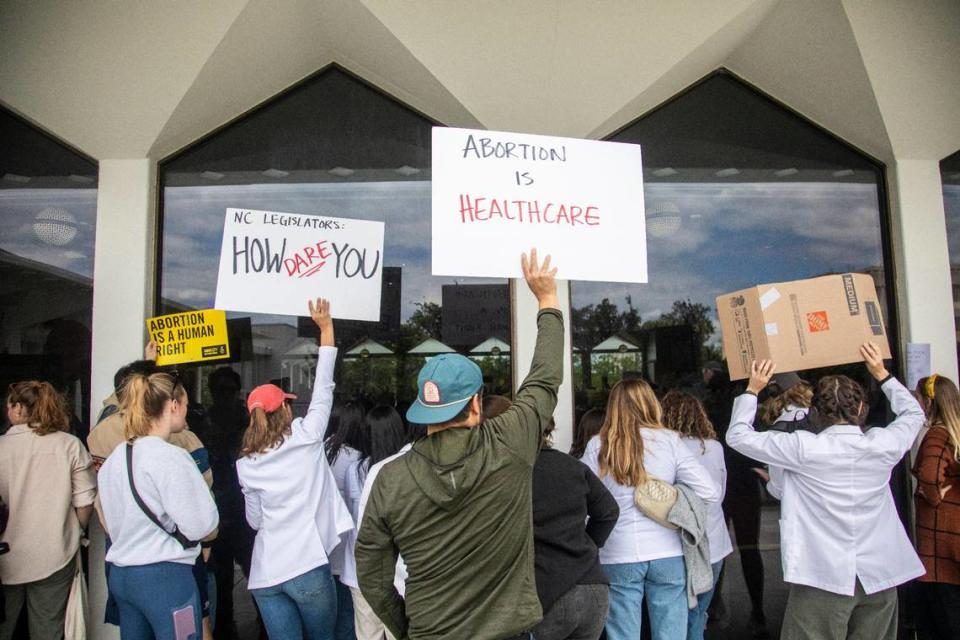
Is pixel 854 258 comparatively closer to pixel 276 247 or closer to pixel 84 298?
pixel 276 247

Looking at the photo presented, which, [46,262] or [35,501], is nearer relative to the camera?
[35,501]

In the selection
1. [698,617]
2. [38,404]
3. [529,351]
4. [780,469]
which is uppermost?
[529,351]

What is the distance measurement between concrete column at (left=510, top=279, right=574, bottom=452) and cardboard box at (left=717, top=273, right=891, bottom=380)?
5.04 feet

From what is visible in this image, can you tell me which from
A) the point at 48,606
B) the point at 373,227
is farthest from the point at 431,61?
the point at 48,606

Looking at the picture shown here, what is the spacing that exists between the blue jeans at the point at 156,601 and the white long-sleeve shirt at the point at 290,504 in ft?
1.54

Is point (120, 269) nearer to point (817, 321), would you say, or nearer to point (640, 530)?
point (640, 530)

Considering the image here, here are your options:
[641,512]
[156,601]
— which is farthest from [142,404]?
[641,512]

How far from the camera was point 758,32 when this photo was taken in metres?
4.84

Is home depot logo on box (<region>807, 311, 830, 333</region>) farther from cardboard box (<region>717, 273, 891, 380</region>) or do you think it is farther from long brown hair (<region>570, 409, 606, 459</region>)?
long brown hair (<region>570, 409, 606, 459</region>)

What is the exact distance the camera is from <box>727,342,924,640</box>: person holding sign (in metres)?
3.28

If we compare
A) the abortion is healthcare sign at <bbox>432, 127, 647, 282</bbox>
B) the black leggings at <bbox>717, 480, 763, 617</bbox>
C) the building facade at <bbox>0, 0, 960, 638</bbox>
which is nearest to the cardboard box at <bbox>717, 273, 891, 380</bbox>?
the abortion is healthcare sign at <bbox>432, 127, 647, 282</bbox>

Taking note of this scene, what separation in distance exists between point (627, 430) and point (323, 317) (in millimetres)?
1651

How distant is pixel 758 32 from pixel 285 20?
311 centimetres

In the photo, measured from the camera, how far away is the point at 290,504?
3504 millimetres
